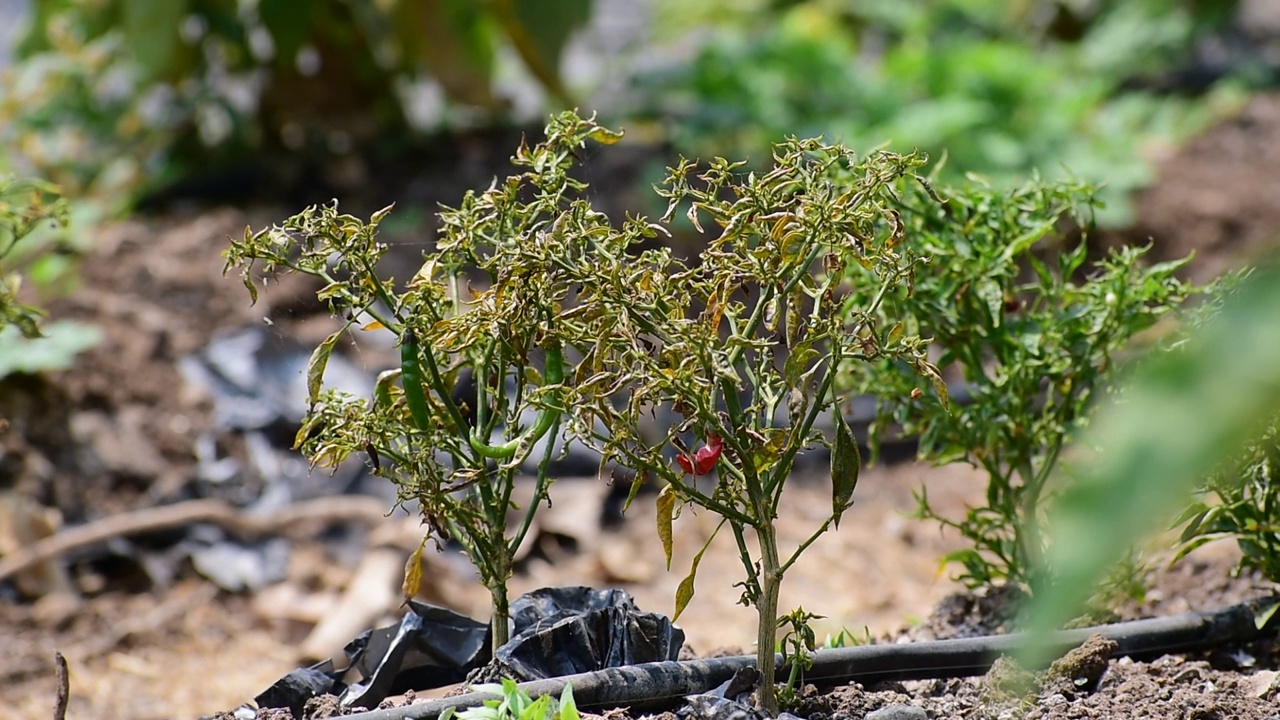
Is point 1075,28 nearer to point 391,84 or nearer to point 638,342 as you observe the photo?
point 391,84

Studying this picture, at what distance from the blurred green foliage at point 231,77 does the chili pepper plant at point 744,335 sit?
4.30 metres

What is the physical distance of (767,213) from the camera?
1350mm

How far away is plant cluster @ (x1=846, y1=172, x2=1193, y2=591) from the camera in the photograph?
5.87ft

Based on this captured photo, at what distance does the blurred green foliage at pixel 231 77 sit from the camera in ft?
17.5

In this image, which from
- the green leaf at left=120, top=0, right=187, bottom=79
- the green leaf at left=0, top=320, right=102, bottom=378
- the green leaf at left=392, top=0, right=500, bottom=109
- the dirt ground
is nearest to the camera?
the dirt ground

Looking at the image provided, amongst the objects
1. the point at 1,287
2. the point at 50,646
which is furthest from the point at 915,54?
the point at 1,287

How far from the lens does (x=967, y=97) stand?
19.0ft

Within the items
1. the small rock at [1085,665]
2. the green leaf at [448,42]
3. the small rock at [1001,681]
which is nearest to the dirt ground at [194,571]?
the small rock at [1085,665]

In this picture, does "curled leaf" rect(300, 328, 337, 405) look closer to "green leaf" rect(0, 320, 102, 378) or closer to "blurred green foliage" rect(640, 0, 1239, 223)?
"green leaf" rect(0, 320, 102, 378)

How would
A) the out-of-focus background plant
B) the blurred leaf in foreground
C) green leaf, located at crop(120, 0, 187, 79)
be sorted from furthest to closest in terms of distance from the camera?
the out-of-focus background plant, green leaf, located at crop(120, 0, 187, 79), the blurred leaf in foreground

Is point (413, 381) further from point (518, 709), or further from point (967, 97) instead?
point (967, 97)

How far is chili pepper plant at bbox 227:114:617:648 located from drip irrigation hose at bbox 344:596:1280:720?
172mm

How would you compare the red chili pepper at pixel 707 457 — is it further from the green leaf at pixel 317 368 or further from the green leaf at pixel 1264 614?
the green leaf at pixel 1264 614

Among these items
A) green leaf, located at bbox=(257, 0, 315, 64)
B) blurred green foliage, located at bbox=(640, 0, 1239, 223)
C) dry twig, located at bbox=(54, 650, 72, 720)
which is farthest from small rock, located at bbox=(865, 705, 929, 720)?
green leaf, located at bbox=(257, 0, 315, 64)
